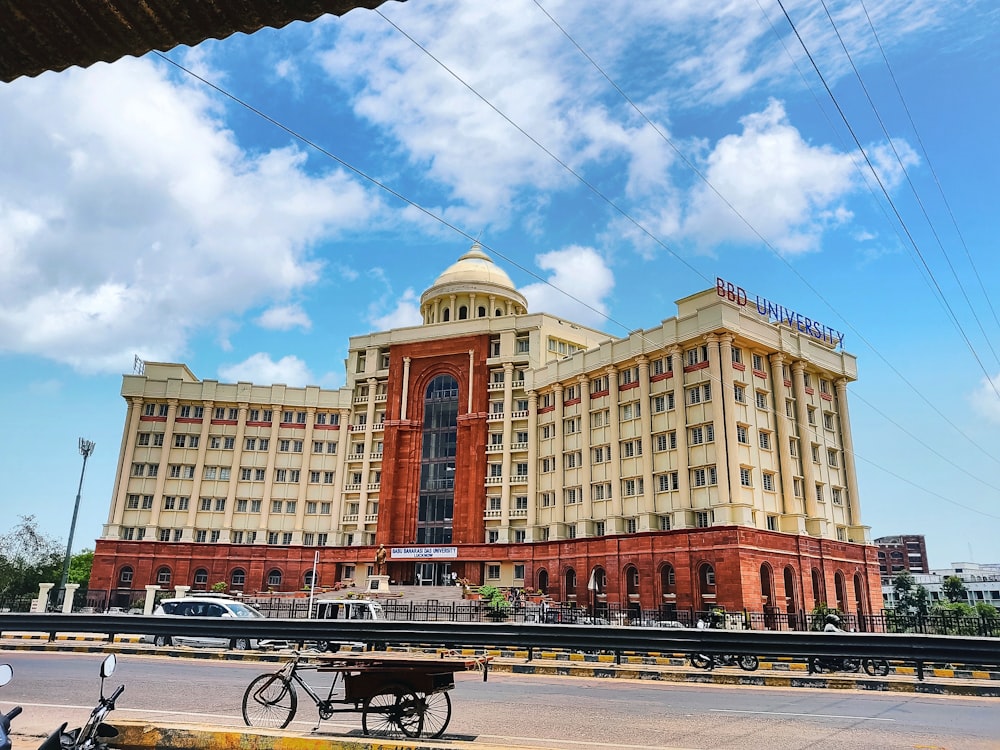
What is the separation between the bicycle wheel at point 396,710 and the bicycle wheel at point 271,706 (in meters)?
1.25

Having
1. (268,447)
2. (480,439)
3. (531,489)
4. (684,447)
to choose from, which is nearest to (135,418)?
(268,447)

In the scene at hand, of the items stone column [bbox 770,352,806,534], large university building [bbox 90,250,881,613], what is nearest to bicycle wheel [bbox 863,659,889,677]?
large university building [bbox 90,250,881,613]

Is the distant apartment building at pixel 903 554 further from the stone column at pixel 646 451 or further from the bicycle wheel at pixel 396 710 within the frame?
the bicycle wheel at pixel 396 710

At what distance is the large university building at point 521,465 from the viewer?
43.2 meters

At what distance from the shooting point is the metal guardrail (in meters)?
15.7

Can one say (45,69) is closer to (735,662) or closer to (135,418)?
(735,662)

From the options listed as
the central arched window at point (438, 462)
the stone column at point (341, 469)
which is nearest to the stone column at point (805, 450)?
the central arched window at point (438, 462)

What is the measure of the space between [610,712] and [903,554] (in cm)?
17861

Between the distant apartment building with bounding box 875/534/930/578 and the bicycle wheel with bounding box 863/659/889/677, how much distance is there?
16039 cm

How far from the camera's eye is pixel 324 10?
4.34m

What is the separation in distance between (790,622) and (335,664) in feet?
119

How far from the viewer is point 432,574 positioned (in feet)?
184

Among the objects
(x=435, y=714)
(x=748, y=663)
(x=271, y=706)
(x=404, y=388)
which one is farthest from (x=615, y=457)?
(x=271, y=706)

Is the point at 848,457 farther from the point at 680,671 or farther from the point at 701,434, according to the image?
the point at 680,671
